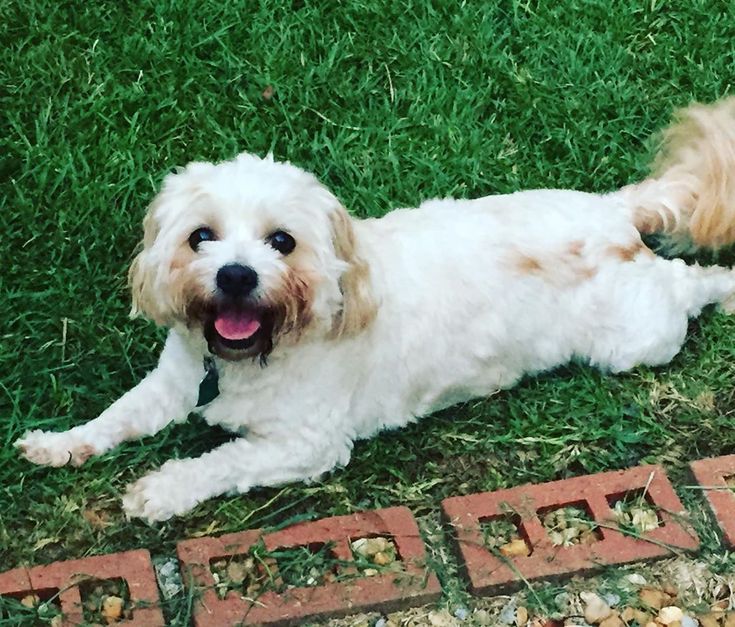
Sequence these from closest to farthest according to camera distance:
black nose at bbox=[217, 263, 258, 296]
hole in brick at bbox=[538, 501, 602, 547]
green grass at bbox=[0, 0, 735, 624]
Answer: black nose at bbox=[217, 263, 258, 296] < hole in brick at bbox=[538, 501, 602, 547] < green grass at bbox=[0, 0, 735, 624]

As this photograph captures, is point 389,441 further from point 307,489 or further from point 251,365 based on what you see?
point 251,365

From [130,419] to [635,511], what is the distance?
4.81ft

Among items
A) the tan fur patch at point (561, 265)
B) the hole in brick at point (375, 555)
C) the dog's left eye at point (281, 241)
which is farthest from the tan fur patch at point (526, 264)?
the hole in brick at point (375, 555)

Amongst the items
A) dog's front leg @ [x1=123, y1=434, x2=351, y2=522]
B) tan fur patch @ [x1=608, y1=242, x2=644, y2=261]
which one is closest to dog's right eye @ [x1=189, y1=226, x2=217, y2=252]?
dog's front leg @ [x1=123, y1=434, x2=351, y2=522]

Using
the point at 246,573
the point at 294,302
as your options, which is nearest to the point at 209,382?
the point at 294,302

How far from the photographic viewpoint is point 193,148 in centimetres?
369

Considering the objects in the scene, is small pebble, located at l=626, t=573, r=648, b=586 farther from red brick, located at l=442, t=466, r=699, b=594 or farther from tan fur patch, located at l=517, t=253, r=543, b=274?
tan fur patch, located at l=517, t=253, r=543, b=274

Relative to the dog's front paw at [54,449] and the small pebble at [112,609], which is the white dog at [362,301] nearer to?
the dog's front paw at [54,449]

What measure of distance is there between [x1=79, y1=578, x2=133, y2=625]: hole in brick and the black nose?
32.2 inches

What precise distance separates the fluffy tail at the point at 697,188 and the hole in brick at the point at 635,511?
0.84 meters

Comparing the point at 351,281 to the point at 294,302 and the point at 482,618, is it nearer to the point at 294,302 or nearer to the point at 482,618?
the point at 294,302

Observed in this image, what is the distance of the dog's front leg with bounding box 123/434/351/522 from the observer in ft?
8.84

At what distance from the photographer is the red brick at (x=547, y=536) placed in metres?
2.66

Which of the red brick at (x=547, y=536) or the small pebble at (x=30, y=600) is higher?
the red brick at (x=547, y=536)
